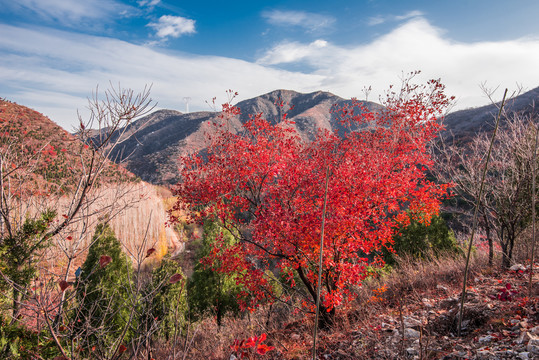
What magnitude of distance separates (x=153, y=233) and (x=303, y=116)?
8118 cm

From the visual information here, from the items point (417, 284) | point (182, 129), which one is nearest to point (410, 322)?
point (417, 284)

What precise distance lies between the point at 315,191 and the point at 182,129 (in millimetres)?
90880

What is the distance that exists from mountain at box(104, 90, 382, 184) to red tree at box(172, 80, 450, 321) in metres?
34.9

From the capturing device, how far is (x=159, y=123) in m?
109

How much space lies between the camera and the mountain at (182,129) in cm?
5900

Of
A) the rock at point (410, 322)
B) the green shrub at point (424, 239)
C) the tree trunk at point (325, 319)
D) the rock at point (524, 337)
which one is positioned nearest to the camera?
the rock at point (524, 337)

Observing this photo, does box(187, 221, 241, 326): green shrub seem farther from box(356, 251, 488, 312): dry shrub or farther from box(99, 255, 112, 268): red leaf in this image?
box(99, 255, 112, 268): red leaf

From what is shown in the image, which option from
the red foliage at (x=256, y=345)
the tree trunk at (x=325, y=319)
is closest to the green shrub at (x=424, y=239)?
the tree trunk at (x=325, y=319)

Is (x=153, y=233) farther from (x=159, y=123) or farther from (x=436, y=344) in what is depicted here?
(x=159, y=123)

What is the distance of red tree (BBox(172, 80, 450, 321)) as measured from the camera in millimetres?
5645

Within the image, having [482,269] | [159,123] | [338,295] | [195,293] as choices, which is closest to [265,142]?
[338,295]

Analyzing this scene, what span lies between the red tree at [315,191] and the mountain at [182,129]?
34.9m

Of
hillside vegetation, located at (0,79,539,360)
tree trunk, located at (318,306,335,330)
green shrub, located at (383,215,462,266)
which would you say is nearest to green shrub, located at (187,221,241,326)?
hillside vegetation, located at (0,79,539,360)

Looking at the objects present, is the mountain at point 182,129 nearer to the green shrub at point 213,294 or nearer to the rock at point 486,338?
the green shrub at point 213,294
